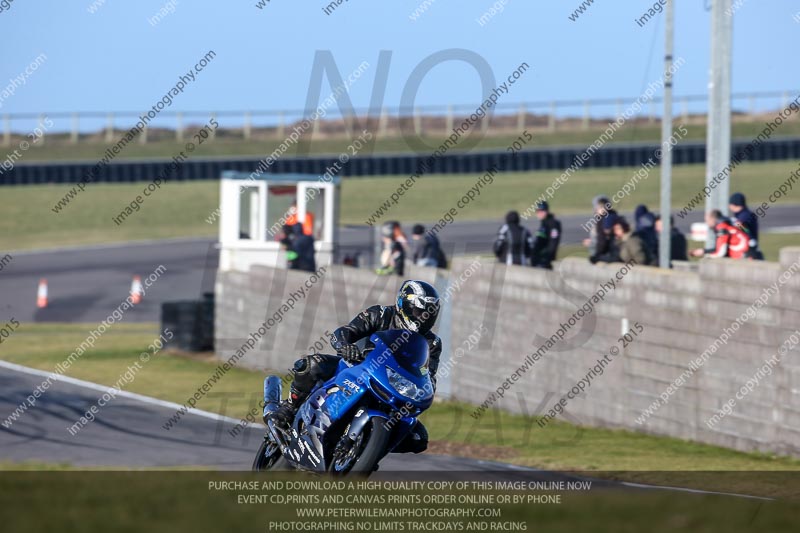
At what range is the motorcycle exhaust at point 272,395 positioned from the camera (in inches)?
376

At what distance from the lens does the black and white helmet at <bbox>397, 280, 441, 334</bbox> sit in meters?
8.77

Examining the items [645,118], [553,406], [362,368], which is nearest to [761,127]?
[645,118]

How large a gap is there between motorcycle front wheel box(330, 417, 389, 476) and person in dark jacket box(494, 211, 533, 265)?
1031 centimetres

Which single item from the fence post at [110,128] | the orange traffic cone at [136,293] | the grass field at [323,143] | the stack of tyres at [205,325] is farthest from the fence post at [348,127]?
the stack of tyres at [205,325]

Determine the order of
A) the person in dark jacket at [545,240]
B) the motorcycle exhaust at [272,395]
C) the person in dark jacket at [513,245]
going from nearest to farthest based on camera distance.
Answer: the motorcycle exhaust at [272,395]
the person in dark jacket at [513,245]
the person in dark jacket at [545,240]

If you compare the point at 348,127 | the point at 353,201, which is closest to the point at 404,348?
the point at 353,201

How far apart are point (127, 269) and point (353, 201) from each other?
14165 mm

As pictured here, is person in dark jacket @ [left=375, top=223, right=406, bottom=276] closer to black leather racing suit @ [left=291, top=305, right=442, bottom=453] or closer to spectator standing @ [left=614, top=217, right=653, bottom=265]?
spectator standing @ [left=614, top=217, right=653, bottom=265]

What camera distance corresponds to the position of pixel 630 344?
14.9 meters

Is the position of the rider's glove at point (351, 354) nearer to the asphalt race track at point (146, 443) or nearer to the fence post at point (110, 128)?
the asphalt race track at point (146, 443)

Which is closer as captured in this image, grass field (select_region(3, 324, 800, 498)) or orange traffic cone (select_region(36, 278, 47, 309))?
grass field (select_region(3, 324, 800, 498))

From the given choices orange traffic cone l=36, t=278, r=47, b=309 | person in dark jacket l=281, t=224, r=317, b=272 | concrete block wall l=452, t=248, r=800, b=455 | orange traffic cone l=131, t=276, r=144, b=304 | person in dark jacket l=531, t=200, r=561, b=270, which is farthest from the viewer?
orange traffic cone l=131, t=276, r=144, b=304

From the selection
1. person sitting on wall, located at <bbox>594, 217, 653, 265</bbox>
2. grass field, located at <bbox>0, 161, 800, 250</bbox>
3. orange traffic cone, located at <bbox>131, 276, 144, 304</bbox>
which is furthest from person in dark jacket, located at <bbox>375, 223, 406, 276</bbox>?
grass field, located at <bbox>0, 161, 800, 250</bbox>

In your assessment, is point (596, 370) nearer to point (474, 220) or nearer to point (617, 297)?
point (617, 297)
